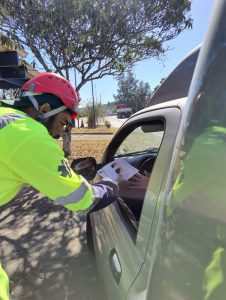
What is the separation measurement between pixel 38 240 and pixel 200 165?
3.93 metres

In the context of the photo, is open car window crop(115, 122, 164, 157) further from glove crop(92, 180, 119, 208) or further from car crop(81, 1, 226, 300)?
car crop(81, 1, 226, 300)

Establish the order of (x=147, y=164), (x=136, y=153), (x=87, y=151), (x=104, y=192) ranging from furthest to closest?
(x=87, y=151) → (x=136, y=153) → (x=147, y=164) → (x=104, y=192)

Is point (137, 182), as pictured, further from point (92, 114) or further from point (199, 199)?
point (92, 114)

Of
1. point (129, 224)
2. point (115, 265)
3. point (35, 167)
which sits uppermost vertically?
point (35, 167)

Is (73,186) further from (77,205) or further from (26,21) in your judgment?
(26,21)

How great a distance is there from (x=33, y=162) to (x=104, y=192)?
1.74 feet

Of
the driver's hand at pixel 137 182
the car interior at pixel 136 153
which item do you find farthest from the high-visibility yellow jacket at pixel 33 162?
the driver's hand at pixel 137 182

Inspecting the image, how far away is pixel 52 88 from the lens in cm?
204

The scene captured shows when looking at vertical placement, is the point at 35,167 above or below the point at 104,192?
above

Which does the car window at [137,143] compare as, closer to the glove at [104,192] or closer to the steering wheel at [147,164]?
the steering wheel at [147,164]

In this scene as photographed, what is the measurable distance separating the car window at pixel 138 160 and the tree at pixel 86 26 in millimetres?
6428

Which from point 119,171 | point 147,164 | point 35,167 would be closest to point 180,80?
point 119,171

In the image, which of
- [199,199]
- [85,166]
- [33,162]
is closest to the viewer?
[199,199]

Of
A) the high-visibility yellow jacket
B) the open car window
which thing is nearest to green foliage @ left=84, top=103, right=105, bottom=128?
the open car window
